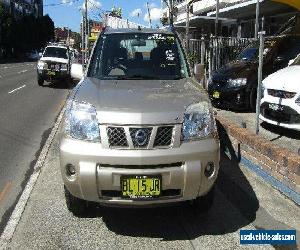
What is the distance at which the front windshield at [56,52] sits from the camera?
20.3 meters

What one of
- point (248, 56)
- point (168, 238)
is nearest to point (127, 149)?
point (168, 238)

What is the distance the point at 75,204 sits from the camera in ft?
15.1

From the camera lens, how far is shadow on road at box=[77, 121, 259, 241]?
4430 millimetres

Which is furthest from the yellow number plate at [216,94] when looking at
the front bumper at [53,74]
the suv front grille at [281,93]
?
the front bumper at [53,74]

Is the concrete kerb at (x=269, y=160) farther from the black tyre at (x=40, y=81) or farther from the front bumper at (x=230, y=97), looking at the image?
the black tyre at (x=40, y=81)

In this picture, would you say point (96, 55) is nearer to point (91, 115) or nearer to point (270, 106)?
point (91, 115)

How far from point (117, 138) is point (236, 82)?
6.69 metres

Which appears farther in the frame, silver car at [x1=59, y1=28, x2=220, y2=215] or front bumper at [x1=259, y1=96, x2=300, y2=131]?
front bumper at [x1=259, y1=96, x2=300, y2=131]

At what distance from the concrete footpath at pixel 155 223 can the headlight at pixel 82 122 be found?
3.18ft

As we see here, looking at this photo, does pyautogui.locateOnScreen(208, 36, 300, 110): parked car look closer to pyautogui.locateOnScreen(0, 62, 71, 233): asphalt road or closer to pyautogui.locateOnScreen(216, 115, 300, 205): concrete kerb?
pyautogui.locateOnScreen(216, 115, 300, 205): concrete kerb

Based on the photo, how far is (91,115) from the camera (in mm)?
4148

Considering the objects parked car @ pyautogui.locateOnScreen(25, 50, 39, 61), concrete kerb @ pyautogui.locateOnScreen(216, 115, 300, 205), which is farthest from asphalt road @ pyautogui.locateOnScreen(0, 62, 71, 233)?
parked car @ pyautogui.locateOnScreen(25, 50, 39, 61)

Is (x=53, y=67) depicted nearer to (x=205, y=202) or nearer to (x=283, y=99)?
(x=283, y=99)

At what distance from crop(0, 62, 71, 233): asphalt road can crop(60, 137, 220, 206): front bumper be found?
1108 mm
